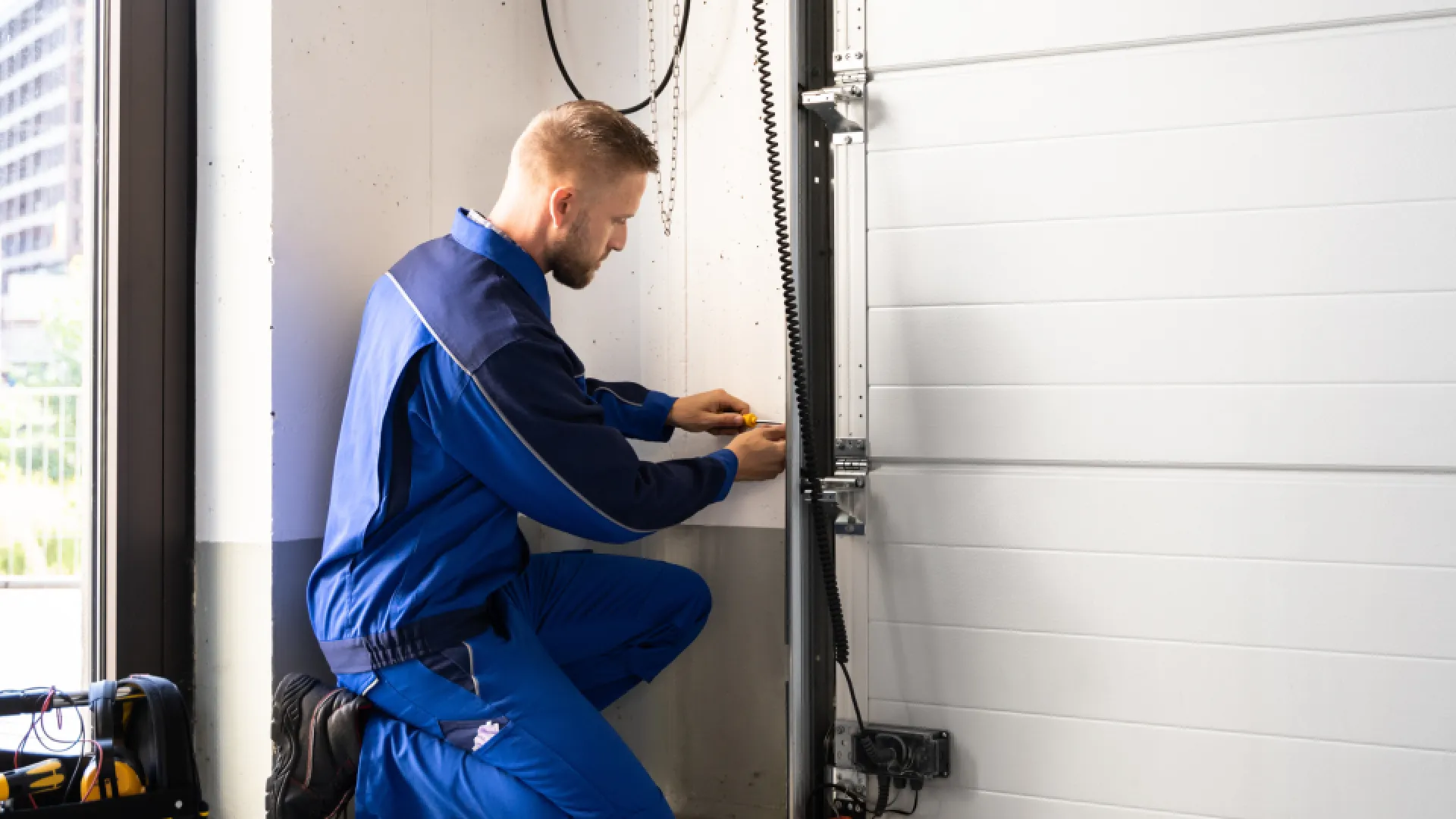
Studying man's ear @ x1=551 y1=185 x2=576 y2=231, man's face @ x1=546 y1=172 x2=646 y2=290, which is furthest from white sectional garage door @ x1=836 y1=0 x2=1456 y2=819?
man's ear @ x1=551 y1=185 x2=576 y2=231

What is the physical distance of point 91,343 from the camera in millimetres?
2047

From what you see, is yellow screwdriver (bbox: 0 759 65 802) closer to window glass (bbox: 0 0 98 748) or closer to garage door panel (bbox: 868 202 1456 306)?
window glass (bbox: 0 0 98 748)

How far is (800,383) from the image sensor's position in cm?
233

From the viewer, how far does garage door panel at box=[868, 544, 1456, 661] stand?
6.88ft

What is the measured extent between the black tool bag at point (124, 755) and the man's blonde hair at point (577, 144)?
1214mm

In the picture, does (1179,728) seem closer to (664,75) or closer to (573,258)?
(573,258)

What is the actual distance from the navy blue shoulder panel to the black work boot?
0.70 metres

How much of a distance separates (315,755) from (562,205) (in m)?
1.16

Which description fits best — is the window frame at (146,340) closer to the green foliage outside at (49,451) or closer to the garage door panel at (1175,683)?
the green foliage outside at (49,451)

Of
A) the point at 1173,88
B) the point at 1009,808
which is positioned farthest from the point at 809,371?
the point at 1009,808

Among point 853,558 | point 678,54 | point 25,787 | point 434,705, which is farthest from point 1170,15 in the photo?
point 25,787

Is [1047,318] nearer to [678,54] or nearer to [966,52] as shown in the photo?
[966,52]

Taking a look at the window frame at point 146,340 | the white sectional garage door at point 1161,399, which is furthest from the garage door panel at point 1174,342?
the window frame at point 146,340

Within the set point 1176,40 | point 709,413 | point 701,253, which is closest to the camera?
point 1176,40
